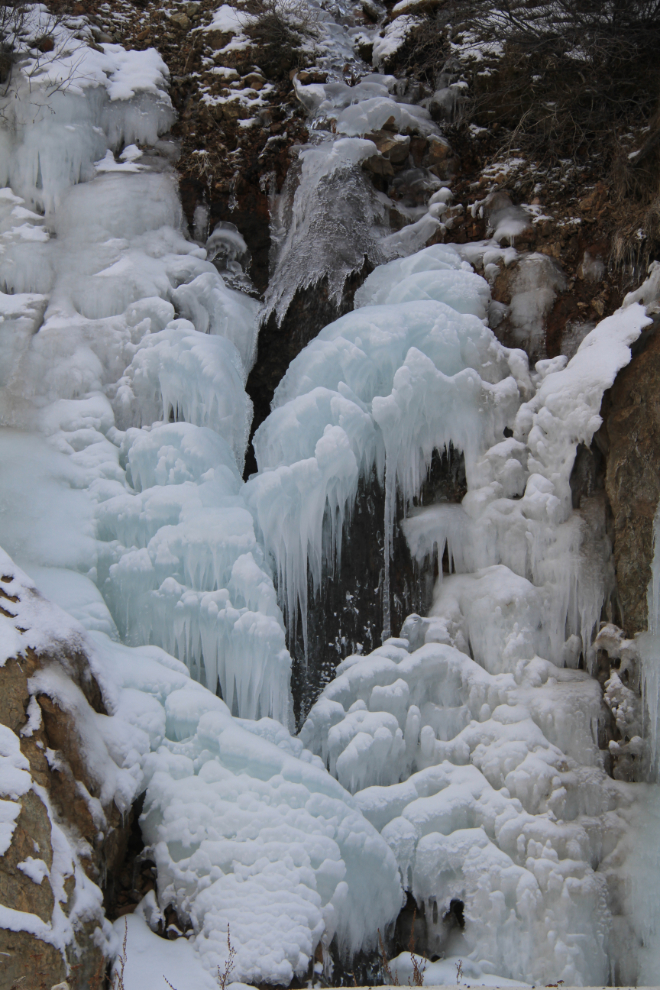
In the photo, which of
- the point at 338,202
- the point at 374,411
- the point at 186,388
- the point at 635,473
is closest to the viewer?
the point at 635,473

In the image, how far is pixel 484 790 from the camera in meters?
4.53

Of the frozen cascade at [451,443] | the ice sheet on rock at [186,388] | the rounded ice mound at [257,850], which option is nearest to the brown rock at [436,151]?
the frozen cascade at [451,443]

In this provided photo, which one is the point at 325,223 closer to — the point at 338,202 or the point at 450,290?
the point at 338,202

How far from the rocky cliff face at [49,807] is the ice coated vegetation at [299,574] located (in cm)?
3

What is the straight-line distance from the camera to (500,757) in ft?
15.1

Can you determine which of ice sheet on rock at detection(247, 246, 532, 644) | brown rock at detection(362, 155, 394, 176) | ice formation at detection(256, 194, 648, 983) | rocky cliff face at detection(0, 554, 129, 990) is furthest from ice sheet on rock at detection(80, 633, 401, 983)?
brown rock at detection(362, 155, 394, 176)

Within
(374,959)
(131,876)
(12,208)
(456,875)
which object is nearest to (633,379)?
(456,875)

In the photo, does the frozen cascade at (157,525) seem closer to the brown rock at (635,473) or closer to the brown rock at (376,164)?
the brown rock at (376,164)

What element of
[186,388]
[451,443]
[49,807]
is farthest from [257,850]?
[186,388]

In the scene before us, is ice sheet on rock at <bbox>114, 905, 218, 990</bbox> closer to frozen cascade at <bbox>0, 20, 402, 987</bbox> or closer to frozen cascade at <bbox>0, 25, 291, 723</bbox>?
frozen cascade at <bbox>0, 20, 402, 987</bbox>

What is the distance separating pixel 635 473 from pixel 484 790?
203 centimetres

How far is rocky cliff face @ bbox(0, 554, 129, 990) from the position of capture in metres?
2.85

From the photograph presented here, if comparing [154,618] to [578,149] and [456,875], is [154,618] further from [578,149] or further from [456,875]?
[578,149]

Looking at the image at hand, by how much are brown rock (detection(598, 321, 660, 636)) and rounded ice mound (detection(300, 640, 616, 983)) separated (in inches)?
23.9
